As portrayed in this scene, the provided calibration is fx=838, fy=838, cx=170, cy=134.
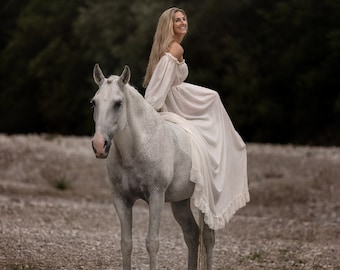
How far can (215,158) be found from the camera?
7.34 meters

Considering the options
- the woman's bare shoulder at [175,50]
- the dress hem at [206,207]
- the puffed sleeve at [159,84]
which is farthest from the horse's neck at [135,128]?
the woman's bare shoulder at [175,50]

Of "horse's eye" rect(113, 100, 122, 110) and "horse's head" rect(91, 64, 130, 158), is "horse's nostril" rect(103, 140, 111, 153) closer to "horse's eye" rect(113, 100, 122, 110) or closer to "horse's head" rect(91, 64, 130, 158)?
"horse's head" rect(91, 64, 130, 158)

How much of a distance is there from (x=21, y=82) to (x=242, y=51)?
54.8 feet

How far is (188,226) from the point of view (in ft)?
24.4

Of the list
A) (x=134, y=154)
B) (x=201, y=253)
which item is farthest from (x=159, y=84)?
(x=201, y=253)

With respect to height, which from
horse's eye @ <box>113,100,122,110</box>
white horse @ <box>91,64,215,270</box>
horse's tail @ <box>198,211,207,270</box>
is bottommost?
horse's tail @ <box>198,211,207,270</box>

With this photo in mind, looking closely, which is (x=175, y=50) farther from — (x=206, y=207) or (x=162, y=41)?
(x=206, y=207)

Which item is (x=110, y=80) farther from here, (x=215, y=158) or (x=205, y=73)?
(x=205, y=73)

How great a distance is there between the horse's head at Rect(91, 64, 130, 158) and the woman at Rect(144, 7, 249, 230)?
0.86m

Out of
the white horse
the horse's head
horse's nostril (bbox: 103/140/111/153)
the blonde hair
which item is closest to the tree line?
the blonde hair

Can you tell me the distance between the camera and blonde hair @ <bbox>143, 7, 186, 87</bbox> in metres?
7.23

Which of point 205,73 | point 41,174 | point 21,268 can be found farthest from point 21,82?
point 21,268

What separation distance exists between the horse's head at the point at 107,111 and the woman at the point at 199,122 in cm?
86

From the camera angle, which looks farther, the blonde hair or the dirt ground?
the dirt ground
